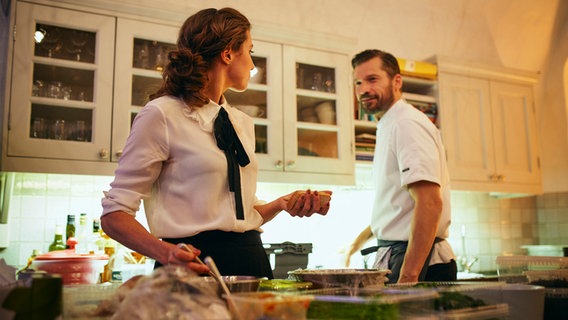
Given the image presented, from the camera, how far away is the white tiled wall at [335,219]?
2943 mm

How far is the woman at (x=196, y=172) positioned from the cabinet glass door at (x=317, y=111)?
1586 millimetres

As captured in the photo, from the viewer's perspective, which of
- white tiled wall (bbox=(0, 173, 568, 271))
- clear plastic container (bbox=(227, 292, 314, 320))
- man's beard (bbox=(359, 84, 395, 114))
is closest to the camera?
clear plastic container (bbox=(227, 292, 314, 320))

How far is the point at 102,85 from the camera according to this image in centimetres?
270

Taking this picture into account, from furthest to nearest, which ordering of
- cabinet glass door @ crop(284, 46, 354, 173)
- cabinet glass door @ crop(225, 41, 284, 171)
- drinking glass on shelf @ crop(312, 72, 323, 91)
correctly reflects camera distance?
drinking glass on shelf @ crop(312, 72, 323, 91), cabinet glass door @ crop(284, 46, 354, 173), cabinet glass door @ crop(225, 41, 284, 171)

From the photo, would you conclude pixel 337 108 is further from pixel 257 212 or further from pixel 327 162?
pixel 257 212

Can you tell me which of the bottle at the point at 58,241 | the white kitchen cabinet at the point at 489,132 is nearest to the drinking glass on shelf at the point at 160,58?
the bottle at the point at 58,241

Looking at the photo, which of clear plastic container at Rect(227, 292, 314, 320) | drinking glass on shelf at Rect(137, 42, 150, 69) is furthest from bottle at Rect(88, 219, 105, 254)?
clear plastic container at Rect(227, 292, 314, 320)

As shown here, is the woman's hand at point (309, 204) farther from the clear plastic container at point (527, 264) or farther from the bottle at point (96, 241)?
the bottle at point (96, 241)

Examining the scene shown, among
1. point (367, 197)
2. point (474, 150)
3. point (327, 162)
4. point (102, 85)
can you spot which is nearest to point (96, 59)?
point (102, 85)

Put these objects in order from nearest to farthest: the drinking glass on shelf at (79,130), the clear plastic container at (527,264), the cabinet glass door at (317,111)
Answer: the clear plastic container at (527,264)
the drinking glass on shelf at (79,130)
the cabinet glass door at (317,111)

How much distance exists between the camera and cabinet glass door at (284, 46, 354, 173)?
10.3ft

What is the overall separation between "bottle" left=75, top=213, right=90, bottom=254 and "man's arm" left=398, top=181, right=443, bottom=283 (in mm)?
1702

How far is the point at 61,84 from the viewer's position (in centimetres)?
267

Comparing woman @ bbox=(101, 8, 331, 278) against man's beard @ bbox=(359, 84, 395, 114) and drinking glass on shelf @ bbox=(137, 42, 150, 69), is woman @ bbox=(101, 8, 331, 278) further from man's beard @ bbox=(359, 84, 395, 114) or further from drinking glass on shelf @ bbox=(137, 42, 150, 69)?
drinking glass on shelf @ bbox=(137, 42, 150, 69)
